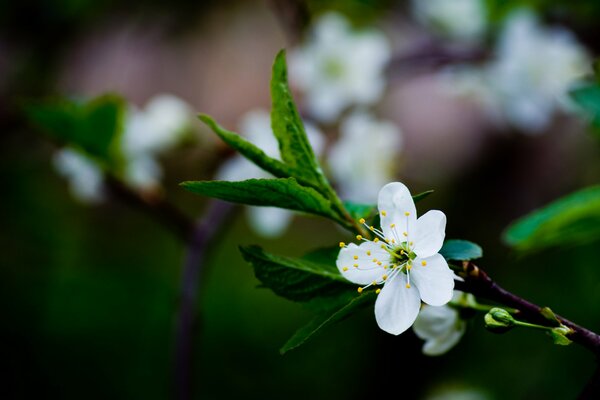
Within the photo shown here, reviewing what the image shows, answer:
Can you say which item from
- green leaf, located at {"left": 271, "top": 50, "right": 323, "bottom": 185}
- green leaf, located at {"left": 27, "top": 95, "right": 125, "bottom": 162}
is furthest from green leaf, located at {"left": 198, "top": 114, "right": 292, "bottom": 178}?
green leaf, located at {"left": 27, "top": 95, "right": 125, "bottom": 162}

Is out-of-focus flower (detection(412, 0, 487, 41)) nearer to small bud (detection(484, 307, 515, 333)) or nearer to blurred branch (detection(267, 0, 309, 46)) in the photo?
blurred branch (detection(267, 0, 309, 46))

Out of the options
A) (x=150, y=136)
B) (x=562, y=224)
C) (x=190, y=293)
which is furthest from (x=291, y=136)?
(x=150, y=136)

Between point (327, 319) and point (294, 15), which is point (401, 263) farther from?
point (294, 15)

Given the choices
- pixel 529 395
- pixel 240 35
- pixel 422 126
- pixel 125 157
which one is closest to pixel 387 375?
pixel 529 395

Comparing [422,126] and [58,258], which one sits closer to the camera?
[58,258]

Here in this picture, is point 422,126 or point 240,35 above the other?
point 240,35

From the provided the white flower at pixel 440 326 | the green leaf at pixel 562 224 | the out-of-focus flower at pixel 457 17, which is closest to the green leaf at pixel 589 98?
the green leaf at pixel 562 224

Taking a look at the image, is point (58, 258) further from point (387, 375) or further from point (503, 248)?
point (503, 248)
